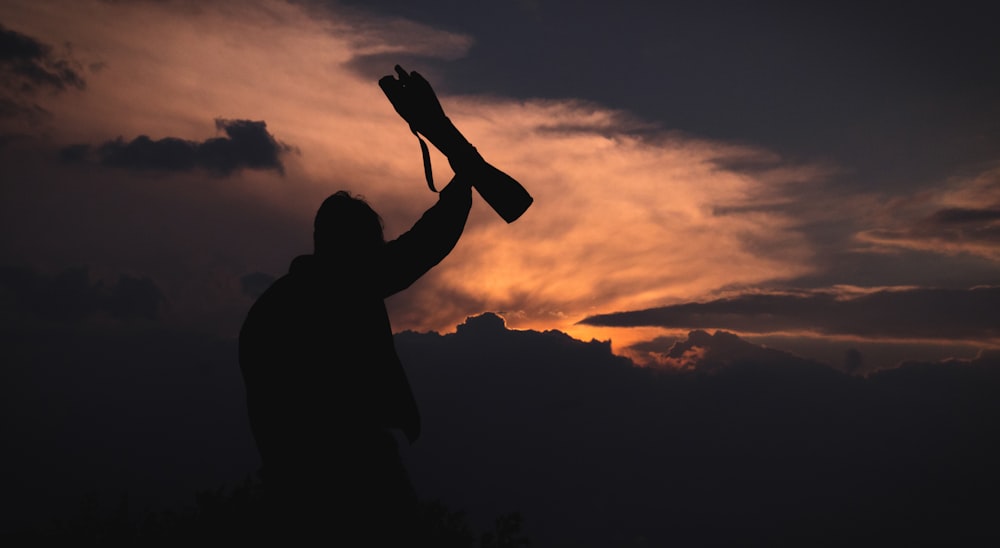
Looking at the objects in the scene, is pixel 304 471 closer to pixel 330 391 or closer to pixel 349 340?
pixel 330 391

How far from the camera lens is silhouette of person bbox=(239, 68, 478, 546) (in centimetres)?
290

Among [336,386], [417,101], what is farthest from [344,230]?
[417,101]

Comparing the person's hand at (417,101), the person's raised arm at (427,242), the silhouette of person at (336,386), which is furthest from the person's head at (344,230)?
the person's hand at (417,101)

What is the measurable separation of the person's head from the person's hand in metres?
0.62

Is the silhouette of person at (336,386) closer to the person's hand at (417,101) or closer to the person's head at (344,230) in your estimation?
the person's head at (344,230)

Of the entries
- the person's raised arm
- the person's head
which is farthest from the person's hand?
the person's head

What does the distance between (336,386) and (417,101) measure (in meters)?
1.57

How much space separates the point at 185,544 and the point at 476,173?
82.1 feet

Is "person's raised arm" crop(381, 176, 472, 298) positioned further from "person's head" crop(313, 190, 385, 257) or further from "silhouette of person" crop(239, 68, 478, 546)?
"person's head" crop(313, 190, 385, 257)

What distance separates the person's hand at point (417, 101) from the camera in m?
3.57

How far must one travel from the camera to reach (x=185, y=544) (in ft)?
77.4

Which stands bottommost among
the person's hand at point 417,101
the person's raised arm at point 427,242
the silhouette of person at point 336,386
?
the silhouette of person at point 336,386

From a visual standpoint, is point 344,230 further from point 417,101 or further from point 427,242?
point 417,101

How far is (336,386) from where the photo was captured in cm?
300
